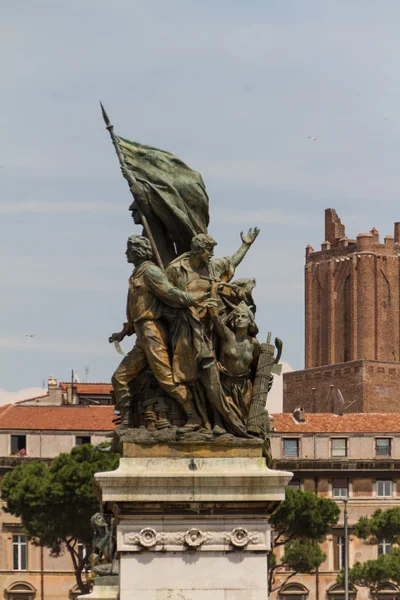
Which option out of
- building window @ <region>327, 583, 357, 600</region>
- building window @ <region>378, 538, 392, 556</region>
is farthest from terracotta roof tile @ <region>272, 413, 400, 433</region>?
building window @ <region>327, 583, 357, 600</region>

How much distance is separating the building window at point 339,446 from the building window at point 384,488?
262 cm

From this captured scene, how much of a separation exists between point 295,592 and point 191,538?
102 metres

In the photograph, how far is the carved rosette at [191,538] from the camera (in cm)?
2142

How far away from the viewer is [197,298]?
22.3 meters

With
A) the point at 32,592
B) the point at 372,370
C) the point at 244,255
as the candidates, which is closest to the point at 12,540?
the point at 32,592

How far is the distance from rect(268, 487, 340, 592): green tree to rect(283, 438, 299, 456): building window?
45.1ft

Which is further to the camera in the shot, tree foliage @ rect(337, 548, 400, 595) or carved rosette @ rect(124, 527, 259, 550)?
tree foliage @ rect(337, 548, 400, 595)

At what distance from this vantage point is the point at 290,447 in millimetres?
124000

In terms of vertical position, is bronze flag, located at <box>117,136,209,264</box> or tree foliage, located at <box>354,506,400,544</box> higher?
bronze flag, located at <box>117,136,209,264</box>

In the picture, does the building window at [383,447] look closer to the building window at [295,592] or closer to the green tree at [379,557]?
the building window at [295,592]

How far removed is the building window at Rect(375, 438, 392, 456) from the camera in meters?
124

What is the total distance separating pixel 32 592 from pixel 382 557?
20990mm

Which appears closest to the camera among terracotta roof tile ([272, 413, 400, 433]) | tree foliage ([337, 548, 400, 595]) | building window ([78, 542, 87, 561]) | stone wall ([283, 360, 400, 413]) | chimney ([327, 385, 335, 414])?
building window ([78, 542, 87, 561])

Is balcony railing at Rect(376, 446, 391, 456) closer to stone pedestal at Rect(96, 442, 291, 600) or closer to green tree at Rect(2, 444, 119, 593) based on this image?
green tree at Rect(2, 444, 119, 593)
